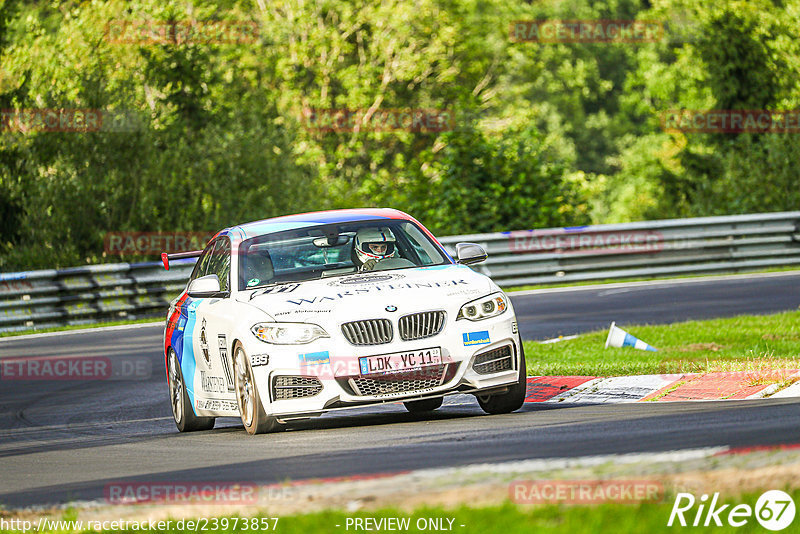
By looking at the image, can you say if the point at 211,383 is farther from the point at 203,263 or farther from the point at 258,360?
the point at 203,263

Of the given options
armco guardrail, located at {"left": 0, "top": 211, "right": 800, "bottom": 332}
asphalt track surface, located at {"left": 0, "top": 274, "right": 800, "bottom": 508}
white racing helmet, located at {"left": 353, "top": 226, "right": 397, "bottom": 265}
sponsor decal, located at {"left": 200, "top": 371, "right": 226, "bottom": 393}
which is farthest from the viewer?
armco guardrail, located at {"left": 0, "top": 211, "right": 800, "bottom": 332}

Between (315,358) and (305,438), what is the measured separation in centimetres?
55

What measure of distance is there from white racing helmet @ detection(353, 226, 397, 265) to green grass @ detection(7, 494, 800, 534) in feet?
17.1

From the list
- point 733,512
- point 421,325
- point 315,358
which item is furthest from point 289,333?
point 733,512

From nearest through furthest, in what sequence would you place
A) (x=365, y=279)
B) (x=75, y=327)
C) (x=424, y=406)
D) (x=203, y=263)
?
(x=365, y=279), (x=424, y=406), (x=203, y=263), (x=75, y=327)

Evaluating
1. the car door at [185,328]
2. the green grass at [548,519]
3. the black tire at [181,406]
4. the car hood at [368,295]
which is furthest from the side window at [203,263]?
the green grass at [548,519]

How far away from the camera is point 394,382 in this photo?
918 centimetres

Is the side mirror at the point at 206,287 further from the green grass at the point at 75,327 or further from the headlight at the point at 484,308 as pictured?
the green grass at the point at 75,327

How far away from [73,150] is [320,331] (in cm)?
1878

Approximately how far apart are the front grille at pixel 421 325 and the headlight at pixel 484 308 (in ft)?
0.52

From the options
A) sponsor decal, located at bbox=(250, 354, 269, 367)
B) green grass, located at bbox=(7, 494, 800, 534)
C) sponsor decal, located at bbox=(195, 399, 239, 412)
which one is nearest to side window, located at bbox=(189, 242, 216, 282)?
sponsor decal, located at bbox=(195, 399, 239, 412)

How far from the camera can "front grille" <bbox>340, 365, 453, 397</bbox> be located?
9141mm

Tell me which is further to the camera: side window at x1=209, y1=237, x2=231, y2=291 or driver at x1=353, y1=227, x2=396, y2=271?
side window at x1=209, y1=237, x2=231, y2=291

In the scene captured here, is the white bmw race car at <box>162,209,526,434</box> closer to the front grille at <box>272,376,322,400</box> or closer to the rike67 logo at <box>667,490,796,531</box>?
the front grille at <box>272,376,322,400</box>
